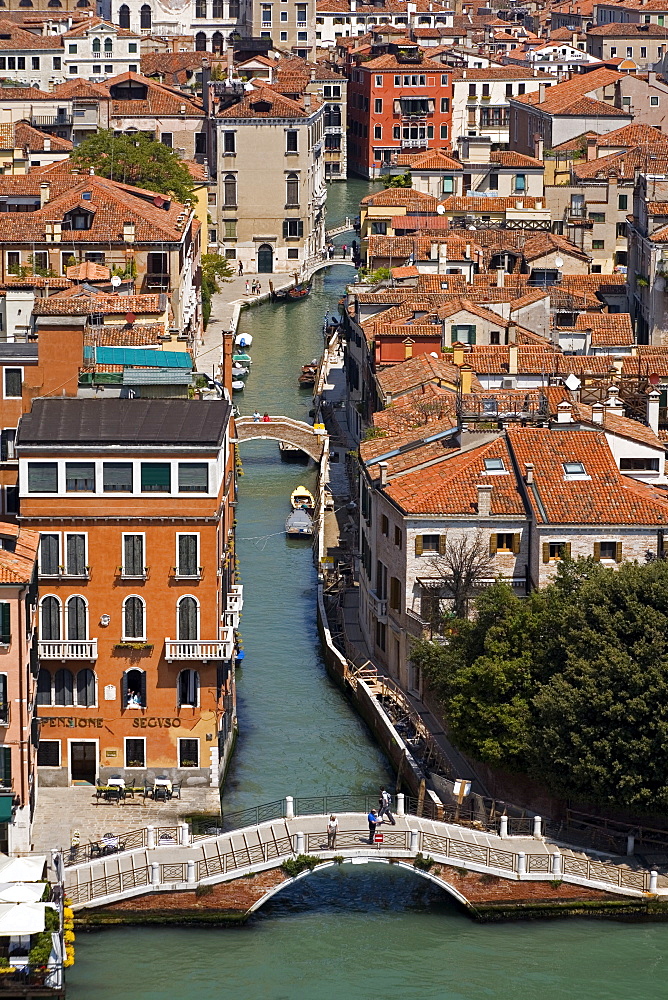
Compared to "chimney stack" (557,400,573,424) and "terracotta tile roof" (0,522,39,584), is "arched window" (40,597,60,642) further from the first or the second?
"chimney stack" (557,400,573,424)

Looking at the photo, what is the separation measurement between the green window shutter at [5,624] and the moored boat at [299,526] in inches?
800

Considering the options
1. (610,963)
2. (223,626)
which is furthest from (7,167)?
(610,963)

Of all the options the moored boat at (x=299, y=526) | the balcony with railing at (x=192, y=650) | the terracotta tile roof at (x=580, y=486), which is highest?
the terracotta tile roof at (x=580, y=486)

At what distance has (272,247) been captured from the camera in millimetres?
89812

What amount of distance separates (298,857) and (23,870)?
13.1 feet

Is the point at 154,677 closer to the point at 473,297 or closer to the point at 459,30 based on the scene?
the point at 473,297

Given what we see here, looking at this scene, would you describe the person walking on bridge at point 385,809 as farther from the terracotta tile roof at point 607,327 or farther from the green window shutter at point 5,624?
the terracotta tile roof at point 607,327

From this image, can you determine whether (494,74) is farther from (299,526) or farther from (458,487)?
(458,487)

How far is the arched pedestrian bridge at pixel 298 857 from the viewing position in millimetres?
33625

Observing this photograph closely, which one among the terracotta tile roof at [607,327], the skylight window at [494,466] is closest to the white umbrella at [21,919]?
the skylight window at [494,466]

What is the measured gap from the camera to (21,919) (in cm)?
3083

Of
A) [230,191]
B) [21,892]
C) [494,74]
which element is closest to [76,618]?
[21,892]

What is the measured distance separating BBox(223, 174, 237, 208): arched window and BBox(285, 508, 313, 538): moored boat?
36678 mm

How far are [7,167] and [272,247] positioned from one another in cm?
1426
